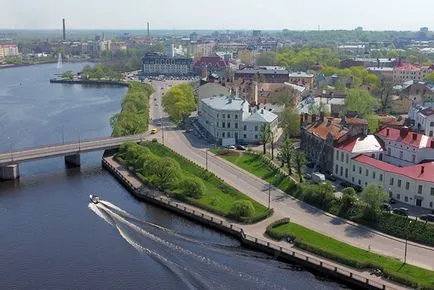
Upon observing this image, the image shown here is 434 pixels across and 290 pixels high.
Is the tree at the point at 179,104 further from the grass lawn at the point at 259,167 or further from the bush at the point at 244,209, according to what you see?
the bush at the point at 244,209

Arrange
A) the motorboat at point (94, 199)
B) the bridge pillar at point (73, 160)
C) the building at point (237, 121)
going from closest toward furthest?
1. the motorboat at point (94, 199)
2. the bridge pillar at point (73, 160)
3. the building at point (237, 121)

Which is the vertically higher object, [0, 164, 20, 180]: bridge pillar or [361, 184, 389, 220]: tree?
[361, 184, 389, 220]: tree

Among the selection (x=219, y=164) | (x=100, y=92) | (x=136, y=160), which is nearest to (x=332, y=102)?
(x=219, y=164)

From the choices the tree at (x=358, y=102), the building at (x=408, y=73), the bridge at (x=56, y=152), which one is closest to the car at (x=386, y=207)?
the bridge at (x=56, y=152)

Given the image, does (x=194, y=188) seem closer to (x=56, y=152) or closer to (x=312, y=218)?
(x=312, y=218)

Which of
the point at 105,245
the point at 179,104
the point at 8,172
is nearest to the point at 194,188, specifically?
the point at 105,245

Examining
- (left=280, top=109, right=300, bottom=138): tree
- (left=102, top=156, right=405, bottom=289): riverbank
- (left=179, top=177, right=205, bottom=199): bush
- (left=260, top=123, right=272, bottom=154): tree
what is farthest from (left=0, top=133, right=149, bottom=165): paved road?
(left=179, top=177, right=205, bottom=199): bush

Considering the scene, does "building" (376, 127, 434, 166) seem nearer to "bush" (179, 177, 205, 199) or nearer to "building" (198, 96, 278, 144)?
"building" (198, 96, 278, 144)
